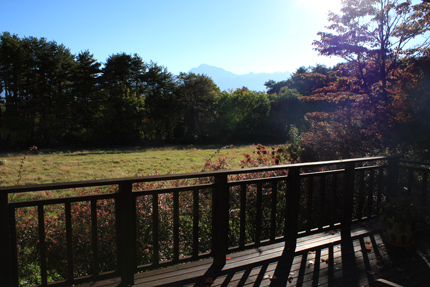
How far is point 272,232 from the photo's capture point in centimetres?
294

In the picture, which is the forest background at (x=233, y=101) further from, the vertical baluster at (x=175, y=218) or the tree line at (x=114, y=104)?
the vertical baluster at (x=175, y=218)

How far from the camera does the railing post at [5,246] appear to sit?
6.06ft

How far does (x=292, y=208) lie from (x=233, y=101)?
26405 millimetres

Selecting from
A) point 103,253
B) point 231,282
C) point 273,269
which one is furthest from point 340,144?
point 103,253

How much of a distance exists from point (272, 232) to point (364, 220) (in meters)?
1.62

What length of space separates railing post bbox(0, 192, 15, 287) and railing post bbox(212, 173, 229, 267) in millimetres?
1543

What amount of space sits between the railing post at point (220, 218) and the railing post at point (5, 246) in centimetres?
154

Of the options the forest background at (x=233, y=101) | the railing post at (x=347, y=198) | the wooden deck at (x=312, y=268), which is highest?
the forest background at (x=233, y=101)

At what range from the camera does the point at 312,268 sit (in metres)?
2.55

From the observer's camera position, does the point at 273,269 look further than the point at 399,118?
No

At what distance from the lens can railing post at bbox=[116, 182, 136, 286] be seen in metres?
2.18

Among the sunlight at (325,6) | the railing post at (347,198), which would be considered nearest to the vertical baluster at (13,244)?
the railing post at (347,198)

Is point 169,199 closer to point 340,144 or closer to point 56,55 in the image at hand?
point 340,144

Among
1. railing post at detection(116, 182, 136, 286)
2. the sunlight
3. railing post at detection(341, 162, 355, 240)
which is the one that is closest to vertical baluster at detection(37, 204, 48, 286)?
railing post at detection(116, 182, 136, 286)
